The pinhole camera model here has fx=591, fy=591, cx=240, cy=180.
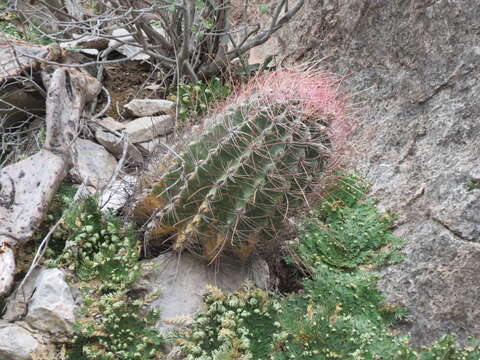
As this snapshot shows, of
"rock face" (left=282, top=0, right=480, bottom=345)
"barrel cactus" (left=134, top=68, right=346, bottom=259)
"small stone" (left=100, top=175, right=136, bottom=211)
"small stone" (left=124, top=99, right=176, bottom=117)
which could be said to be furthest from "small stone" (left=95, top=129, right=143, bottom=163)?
"rock face" (left=282, top=0, right=480, bottom=345)

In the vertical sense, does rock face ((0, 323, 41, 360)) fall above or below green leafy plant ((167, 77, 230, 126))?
below

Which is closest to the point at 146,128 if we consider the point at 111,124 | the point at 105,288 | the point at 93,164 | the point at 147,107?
the point at 111,124

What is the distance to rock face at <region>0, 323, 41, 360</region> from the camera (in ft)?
8.93

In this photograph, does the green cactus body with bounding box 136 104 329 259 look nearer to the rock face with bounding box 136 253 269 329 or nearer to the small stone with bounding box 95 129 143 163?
the rock face with bounding box 136 253 269 329

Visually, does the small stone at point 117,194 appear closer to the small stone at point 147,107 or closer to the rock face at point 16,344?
the rock face at point 16,344

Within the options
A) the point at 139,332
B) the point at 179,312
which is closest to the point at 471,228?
the point at 179,312

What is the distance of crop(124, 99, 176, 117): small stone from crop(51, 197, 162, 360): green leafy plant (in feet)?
4.85

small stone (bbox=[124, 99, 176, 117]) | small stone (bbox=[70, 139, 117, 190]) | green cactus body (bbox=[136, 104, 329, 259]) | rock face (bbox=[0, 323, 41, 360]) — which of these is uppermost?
green cactus body (bbox=[136, 104, 329, 259])

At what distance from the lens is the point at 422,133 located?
4023 millimetres

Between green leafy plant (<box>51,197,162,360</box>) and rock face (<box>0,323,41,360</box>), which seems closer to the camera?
rock face (<box>0,323,41,360</box>)

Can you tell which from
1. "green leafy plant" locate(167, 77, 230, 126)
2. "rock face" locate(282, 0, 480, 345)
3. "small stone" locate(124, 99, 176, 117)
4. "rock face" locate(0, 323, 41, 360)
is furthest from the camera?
"small stone" locate(124, 99, 176, 117)

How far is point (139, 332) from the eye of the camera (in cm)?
297

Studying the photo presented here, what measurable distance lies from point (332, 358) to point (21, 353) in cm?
144

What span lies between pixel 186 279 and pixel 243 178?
729 millimetres
